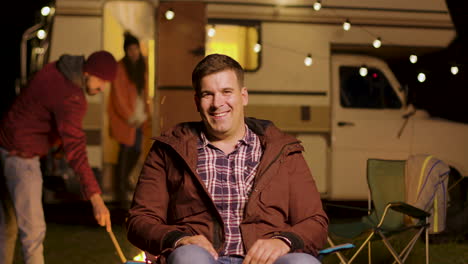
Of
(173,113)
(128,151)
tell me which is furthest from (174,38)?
(128,151)

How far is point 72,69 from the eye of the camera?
141 inches

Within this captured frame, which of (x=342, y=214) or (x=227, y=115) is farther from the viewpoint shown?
(x=342, y=214)

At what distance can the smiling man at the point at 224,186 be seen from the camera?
2252 millimetres

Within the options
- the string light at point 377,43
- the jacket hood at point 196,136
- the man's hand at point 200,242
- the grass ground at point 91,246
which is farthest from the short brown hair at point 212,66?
the string light at point 377,43

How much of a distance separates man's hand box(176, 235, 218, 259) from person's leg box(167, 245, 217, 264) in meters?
0.02

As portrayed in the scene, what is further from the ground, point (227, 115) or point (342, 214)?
point (227, 115)

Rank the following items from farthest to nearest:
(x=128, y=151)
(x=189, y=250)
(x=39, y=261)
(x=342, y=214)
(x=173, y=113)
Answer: (x=342, y=214) < (x=128, y=151) < (x=173, y=113) < (x=39, y=261) < (x=189, y=250)

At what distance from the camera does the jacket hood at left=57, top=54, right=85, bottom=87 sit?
3.58m

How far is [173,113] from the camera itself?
5.41 metres

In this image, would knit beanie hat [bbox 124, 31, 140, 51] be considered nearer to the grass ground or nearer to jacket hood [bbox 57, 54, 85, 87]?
the grass ground

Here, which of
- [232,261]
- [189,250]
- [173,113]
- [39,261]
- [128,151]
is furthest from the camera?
[128,151]

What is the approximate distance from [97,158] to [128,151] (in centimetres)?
28

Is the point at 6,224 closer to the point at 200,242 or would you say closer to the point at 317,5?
the point at 200,242

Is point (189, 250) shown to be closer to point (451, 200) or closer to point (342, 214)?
point (451, 200)
